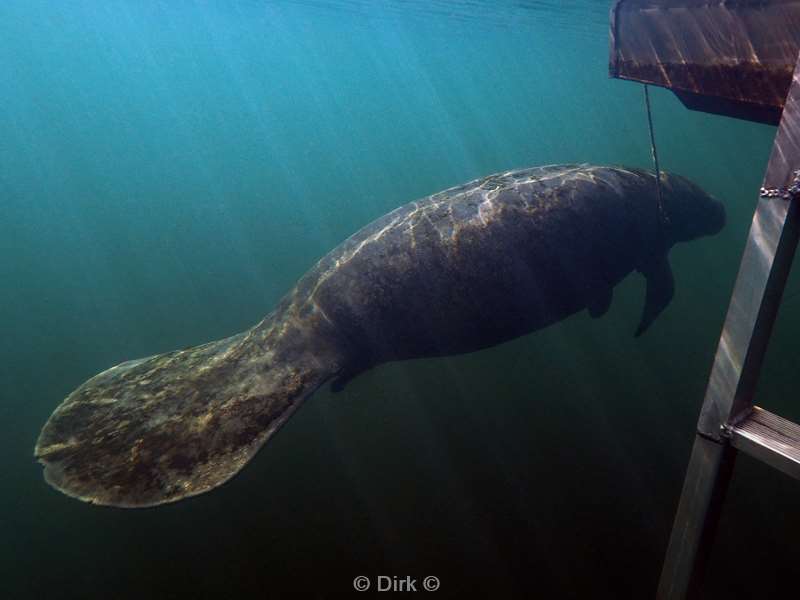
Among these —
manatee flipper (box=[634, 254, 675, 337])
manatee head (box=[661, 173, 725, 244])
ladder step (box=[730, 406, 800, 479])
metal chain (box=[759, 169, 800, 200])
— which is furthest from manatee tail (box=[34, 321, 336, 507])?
manatee head (box=[661, 173, 725, 244])

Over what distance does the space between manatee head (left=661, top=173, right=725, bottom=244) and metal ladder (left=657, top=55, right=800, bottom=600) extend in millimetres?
4565

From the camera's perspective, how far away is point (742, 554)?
4.89 metres

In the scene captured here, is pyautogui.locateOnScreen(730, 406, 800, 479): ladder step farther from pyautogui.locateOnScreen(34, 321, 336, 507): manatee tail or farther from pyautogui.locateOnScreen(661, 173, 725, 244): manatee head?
pyautogui.locateOnScreen(661, 173, 725, 244): manatee head

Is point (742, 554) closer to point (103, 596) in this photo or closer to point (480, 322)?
point (480, 322)

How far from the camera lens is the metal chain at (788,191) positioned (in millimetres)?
2029

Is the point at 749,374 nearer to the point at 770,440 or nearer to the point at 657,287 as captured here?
the point at 770,440

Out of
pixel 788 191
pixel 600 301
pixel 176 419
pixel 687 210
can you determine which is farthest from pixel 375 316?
pixel 687 210

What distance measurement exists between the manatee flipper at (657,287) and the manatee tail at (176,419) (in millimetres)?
4592

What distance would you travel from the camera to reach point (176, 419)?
436 cm

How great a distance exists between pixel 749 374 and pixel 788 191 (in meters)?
0.83

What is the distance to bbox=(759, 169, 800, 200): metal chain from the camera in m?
2.03

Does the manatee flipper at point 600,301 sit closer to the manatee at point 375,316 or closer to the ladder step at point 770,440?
the manatee at point 375,316

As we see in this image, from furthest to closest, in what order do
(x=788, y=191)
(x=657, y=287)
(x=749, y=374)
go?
(x=657, y=287) < (x=749, y=374) < (x=788, y=191)

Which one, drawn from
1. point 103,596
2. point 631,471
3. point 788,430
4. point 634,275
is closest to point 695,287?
point 634,275
